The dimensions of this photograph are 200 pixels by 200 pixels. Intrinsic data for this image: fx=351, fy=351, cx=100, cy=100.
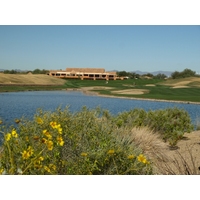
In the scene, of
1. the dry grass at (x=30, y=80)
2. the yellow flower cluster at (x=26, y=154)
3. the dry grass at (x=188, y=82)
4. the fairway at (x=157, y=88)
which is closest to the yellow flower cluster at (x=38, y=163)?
the yellow flower cluster at (x=26, y=154)

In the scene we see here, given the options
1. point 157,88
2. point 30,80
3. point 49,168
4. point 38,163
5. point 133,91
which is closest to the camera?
point 38,163

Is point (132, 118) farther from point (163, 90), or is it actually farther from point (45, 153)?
point (163, 90)

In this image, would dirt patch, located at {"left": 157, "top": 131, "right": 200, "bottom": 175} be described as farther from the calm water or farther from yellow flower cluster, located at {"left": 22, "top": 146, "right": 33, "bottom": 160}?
yellow flower cluster, located at {"left": 22, "top": 146, "right": 33, "bottom": 160}

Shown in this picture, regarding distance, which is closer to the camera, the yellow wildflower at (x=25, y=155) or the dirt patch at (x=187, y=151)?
the yellow wildflower at (x=25, y=155)

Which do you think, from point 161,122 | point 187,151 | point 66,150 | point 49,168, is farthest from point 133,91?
point 49,168

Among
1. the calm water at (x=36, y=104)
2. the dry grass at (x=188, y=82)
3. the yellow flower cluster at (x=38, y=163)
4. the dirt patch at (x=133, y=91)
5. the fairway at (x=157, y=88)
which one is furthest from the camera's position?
the dry grass at (x=188, y=82)

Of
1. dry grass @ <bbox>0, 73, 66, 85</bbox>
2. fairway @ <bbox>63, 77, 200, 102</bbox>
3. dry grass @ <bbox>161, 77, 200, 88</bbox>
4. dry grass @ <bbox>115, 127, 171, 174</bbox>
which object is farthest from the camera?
dry grass @ <bbox>161, 77, 200, 88</bbox>

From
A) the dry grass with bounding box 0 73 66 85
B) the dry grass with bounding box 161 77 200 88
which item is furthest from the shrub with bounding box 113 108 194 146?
the dry grass with bounding box 161 77 200 88

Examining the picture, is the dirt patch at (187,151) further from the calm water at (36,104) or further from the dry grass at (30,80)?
the dry grass at (30,80)

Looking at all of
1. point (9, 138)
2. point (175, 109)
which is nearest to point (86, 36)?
point (175, 109)

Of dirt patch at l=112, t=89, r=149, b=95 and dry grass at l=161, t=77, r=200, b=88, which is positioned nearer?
dirt patch at l=112, t=89, r=149, b=95

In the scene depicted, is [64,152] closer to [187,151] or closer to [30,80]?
[187,151]

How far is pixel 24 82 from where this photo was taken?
76.1 feet
